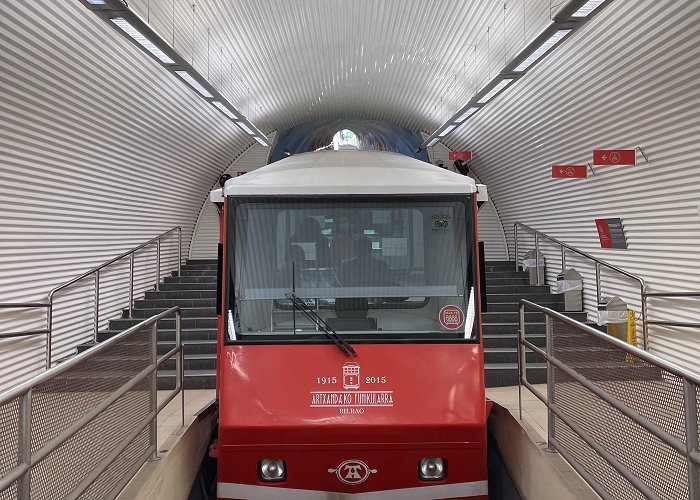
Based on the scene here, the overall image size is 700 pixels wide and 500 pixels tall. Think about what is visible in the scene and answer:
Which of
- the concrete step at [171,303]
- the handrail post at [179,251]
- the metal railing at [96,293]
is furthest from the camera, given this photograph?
the handrail post at [179,251]

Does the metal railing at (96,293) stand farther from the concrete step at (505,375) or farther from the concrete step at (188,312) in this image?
the concrete step at (505,375)

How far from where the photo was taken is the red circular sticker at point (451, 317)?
382 centimetres

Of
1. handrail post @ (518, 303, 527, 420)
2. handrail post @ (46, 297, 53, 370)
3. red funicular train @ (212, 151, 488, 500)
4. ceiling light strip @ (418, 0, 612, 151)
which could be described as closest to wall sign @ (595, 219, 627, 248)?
ceiling light strip @ (418, 0, 612, 151)

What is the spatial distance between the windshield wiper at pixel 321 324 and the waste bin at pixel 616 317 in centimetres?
583

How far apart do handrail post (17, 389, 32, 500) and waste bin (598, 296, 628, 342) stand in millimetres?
7712

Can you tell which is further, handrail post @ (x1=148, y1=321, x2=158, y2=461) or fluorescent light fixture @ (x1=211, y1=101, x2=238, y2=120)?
fluorescent light fixture @ (x1=211, y1=101, x2=238, y2=120)

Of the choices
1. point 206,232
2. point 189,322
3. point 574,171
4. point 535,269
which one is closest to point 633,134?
point 574,171

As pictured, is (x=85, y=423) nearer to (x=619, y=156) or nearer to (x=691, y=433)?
(x=691, y=433)

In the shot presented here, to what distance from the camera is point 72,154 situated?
7.56 meters

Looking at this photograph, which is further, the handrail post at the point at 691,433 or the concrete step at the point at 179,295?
the concrete step at the point at 179,295

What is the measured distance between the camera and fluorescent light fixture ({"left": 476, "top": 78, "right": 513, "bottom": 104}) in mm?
7405

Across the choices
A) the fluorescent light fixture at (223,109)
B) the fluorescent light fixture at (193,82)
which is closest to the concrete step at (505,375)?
the fluorescent light fixture at (193,82)

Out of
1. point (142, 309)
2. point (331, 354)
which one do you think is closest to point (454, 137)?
point (142, 309)

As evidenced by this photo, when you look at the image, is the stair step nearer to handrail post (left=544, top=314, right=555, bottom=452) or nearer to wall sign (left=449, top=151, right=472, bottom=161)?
wall sign (left=449, top=151, right=472, bottom=161)
